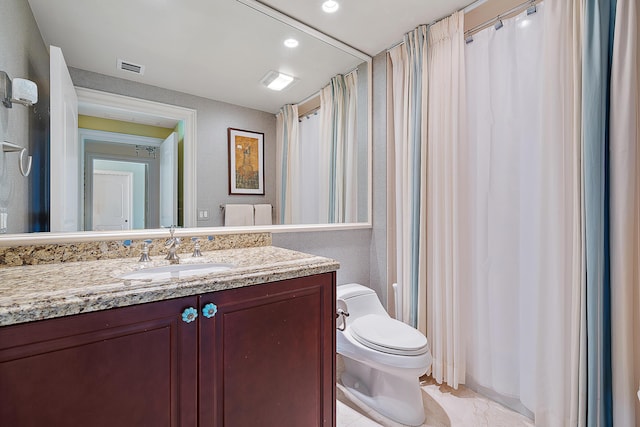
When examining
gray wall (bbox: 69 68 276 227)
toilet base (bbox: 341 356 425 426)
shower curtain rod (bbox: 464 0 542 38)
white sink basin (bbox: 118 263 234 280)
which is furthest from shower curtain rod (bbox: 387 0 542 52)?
toilet base (bbox: 341 356 425 426)

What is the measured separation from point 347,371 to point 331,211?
1067 mm

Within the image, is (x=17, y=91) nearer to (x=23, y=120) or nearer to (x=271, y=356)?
(x=23, y=120)

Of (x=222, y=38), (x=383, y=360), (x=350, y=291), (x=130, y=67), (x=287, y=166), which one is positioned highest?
(x=222, y=38)

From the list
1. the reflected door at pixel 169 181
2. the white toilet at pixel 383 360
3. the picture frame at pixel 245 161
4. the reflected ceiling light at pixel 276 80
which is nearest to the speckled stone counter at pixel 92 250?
the reflected door at pixel 169 181

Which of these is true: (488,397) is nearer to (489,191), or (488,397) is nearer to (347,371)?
(347,371)

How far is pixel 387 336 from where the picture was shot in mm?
1625

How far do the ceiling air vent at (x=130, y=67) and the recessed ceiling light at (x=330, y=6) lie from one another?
106 cm

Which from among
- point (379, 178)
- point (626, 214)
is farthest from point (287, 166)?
point (626, 214)

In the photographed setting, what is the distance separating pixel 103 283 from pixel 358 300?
143 cm

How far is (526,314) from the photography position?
5.25 feet

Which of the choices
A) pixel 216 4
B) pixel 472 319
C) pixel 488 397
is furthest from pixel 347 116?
Result: pixel 488 397

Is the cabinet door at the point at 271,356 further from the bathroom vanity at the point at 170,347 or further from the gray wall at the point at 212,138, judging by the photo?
the gray wall at the point at 212,138

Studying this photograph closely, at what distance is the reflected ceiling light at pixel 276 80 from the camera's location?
1.85 m

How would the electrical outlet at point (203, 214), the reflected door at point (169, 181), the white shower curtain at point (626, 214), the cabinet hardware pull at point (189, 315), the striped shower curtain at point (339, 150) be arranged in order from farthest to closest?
the striped shower curtain at point (339, 150) < the electrical outlet at point (203, 214) < the reflected door at point (169, 181) < the white shower curtain at point (626, 214) < the cabinet hardware pull at point (189, 315)
